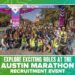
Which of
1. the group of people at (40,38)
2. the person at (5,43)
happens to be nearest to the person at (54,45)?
the group of people at (40,38)

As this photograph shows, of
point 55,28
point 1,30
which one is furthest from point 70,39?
point 1,30

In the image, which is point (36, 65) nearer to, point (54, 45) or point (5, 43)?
point (54, 45)

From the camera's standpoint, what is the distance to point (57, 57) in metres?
4.23

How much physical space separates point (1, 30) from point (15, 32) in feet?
0.52

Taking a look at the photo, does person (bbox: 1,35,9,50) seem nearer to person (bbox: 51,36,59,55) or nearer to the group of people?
the group of people

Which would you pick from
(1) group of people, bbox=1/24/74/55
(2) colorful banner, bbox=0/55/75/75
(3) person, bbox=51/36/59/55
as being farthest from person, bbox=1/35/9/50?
(3) person, bbox=51/36/59/55

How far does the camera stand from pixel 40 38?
425 centimetres

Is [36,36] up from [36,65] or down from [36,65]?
up

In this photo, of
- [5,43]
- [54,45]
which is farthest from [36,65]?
[5,43]

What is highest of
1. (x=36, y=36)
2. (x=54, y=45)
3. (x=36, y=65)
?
(x=36, y=36)

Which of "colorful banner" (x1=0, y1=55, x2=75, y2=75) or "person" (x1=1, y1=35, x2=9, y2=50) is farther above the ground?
"person" (x1=1, y1=35, x2=9, y2=50)

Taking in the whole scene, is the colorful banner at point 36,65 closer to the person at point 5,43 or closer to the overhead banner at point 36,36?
the overhead banner at point 36,36

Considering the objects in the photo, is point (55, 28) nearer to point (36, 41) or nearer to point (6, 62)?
point (36, 41)

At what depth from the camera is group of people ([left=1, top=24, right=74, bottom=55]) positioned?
13.9 feet
